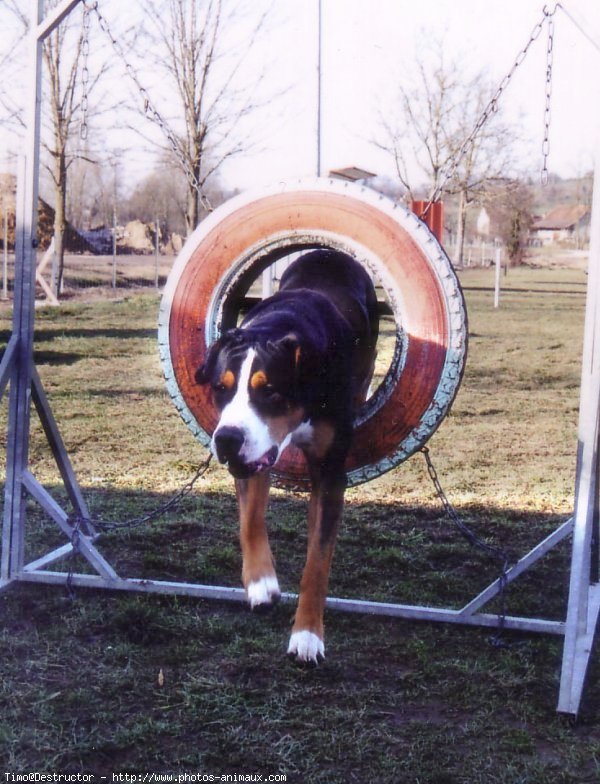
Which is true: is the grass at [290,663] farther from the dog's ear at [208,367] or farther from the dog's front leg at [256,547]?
the dog's ear at [208,367]

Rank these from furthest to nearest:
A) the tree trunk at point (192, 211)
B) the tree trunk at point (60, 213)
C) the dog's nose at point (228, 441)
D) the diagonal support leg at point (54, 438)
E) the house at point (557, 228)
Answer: the house at point (557, 228) → the tree trunk at point (60, 213) → the tree trunk at point (192, 211) → the diagonal support leg at point (54, 438) → the dog's nose at point (228, 441)

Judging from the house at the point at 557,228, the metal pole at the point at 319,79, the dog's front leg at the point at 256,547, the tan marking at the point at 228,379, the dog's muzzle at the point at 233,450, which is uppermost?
the house at the point at 557,228

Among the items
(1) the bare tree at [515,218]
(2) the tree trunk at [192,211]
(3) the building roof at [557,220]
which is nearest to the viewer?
(2) the tree trunk at [192,211]

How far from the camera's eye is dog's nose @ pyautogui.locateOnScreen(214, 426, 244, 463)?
115 inches

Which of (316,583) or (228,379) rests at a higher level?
(228,379)

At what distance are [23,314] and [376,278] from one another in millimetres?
1795

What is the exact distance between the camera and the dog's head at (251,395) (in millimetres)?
2955

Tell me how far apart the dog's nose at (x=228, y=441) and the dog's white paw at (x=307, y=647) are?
3.14 feet

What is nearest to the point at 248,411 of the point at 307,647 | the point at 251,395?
the point at 251,395

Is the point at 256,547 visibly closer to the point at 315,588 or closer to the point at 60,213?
the point at 315,588

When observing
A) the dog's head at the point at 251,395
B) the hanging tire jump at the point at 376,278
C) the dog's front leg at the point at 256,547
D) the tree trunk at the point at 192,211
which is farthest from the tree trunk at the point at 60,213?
the dog's head at the point at 251,395

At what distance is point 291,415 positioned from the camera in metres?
3.22

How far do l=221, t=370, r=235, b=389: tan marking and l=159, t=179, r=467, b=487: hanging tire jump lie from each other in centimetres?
102

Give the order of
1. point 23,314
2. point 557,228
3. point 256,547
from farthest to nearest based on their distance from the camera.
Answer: point 557,228, point 23,314, point 256,547
